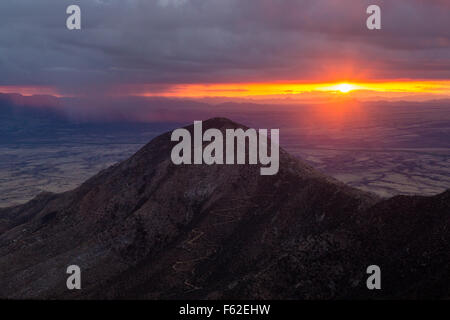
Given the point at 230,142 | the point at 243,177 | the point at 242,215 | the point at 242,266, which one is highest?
the point at 230,142

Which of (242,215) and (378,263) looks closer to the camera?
(378,263)

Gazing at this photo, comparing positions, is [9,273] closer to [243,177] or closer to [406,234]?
[243,177]

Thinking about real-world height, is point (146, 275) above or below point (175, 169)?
below
